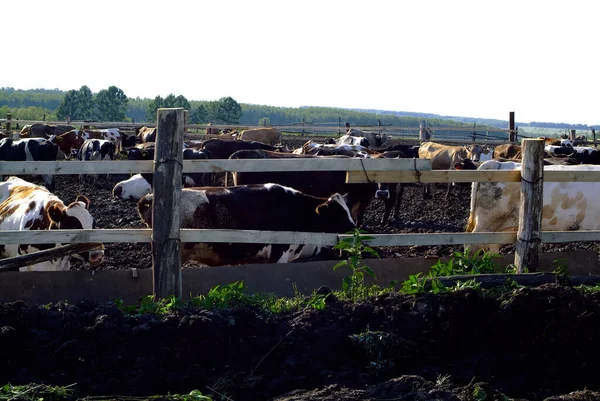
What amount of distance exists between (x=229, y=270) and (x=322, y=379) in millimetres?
2168

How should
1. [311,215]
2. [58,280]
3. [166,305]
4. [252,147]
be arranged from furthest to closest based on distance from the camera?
[252,147] < [311,215] < [58,280] < [166,305]

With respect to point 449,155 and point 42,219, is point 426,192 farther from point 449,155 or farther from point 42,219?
point 42,219

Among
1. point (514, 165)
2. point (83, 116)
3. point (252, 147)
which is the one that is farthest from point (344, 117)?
point (514, 165)

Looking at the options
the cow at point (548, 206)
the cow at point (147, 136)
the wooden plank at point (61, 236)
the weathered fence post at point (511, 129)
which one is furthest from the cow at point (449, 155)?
the wooden plank at point (61, 236)

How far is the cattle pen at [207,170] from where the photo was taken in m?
5.60

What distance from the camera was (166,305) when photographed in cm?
538

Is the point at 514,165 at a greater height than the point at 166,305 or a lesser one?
greater

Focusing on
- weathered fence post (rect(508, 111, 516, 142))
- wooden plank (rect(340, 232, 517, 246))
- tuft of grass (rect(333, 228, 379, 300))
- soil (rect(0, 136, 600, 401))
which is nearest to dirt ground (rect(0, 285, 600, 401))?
soil (rect(0, 136, 600, 401))

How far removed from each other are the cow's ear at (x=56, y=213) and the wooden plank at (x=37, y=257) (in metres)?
1.69

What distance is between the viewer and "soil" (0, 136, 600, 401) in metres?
4.17

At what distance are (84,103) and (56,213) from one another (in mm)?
86574

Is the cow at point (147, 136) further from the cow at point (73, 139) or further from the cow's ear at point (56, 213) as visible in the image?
the cow's ear at point (56, 213)

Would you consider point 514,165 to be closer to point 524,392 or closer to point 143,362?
point 524,392

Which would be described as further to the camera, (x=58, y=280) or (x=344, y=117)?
(x=344, y=117)
